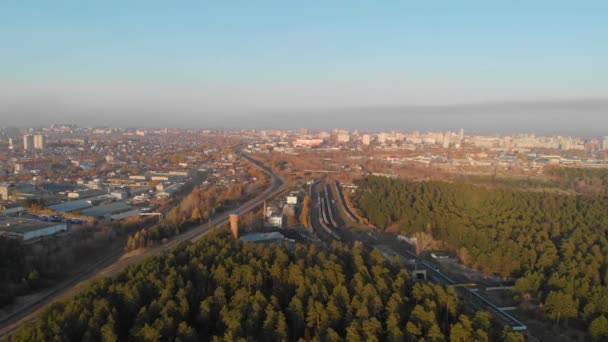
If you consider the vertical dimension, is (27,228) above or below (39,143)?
below

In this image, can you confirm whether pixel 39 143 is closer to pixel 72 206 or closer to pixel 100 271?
pixel 72 206

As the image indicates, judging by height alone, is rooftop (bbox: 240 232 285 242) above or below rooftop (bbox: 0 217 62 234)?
above

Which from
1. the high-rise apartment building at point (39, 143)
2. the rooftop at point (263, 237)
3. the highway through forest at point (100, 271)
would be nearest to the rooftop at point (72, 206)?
the highway through forest at point (100, 271)

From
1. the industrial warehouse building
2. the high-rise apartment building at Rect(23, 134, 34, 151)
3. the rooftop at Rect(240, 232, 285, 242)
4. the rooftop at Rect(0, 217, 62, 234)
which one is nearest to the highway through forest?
the rooftop at Rect(240, 232, 285, 242)

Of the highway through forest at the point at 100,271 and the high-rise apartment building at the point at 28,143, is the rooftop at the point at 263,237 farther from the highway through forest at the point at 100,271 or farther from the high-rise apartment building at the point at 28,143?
the high-rise apartment building at the point at 28,143

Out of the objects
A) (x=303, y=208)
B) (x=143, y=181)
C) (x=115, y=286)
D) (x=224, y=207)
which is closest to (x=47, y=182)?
(x=143, y=181)

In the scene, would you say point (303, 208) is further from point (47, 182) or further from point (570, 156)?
point (570, 156)

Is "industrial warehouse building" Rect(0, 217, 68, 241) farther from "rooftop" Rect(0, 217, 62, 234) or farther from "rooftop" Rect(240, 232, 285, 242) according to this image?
"rooftop" Rect(240, 232, 285, 242)

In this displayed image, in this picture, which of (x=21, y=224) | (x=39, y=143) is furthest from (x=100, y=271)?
(x=39, y=143)
